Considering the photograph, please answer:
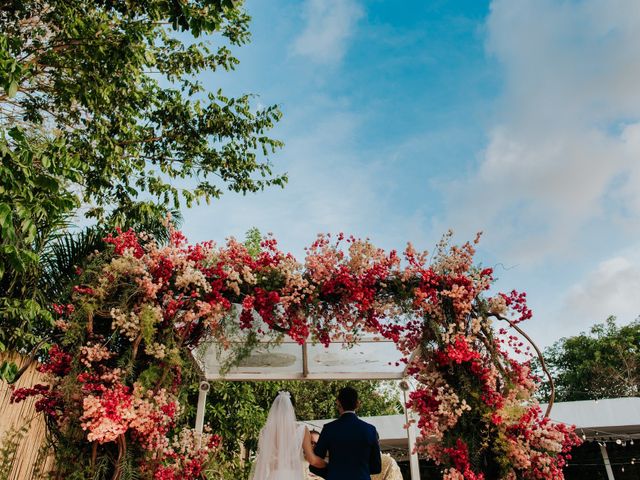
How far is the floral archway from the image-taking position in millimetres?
3438

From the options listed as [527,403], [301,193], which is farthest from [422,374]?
[301,193]

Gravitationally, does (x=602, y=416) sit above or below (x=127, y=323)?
below

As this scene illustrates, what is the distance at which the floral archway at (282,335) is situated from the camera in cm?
344

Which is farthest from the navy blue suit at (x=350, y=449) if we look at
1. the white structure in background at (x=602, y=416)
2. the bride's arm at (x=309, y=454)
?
the white structure in background at (x=602, y=416)

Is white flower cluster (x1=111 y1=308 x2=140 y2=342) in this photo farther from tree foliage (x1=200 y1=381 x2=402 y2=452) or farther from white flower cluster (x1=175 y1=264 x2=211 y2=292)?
tree foliage (x1=200 y1=381 x2=402 y2=452)

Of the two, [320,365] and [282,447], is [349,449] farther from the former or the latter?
[320,365]

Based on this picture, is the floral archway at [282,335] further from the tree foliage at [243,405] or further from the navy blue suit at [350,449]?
the tree foliage at [243,405]

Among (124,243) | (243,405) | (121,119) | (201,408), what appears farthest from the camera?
(243,405)

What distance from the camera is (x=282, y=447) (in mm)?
4082

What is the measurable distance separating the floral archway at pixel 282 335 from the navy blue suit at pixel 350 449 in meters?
0.57

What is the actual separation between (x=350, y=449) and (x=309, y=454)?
0.74 m

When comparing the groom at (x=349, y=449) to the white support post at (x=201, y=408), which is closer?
the groom at (x=349, y=449)

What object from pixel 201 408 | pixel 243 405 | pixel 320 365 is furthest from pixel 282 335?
pixel 243 405

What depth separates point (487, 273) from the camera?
3.92 meters
